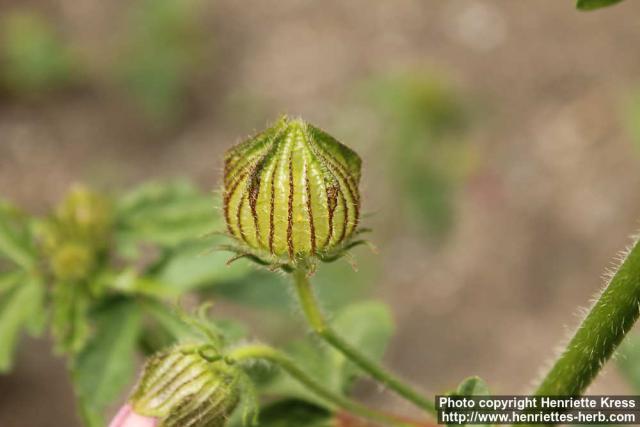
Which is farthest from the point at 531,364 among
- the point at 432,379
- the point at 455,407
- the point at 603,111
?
the point at 455,407

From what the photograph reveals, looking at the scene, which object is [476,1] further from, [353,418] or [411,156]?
[353,418]

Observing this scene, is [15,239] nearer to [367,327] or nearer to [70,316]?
[70,316]

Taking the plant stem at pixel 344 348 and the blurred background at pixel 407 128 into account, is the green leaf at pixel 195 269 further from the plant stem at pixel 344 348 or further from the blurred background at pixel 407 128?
the blurred background at pixel 407 128

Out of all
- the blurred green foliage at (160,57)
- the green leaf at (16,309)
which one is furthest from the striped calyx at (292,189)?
the blurred green foliage at (160,57)

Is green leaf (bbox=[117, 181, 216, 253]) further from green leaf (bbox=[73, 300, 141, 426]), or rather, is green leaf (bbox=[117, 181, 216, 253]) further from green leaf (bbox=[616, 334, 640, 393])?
green leaf (bbox=[616, 334, 640, 393])

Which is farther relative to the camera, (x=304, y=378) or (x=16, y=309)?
(x=16, y=309)

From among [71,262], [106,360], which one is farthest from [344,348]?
[71,262]
